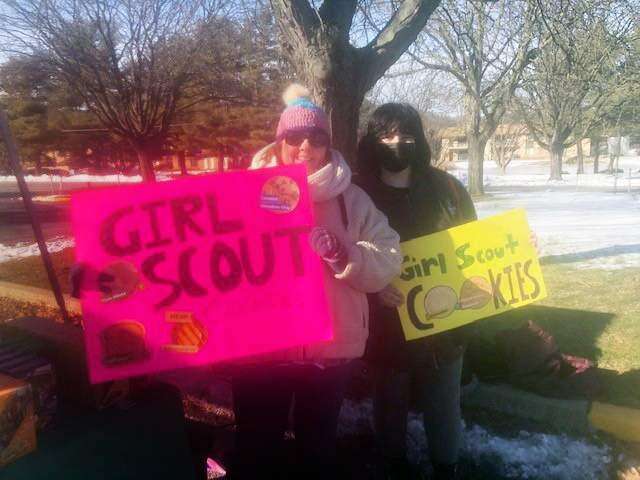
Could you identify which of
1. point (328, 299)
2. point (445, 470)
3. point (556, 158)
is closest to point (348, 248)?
point (328, 299)

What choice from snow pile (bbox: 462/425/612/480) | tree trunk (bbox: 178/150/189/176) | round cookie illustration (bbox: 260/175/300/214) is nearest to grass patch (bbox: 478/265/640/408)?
snow pile (bbox: 462/425/612/480)

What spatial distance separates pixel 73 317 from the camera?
4.79 meters

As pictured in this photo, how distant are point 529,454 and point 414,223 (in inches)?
60.5

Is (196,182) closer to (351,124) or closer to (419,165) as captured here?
(419,165)

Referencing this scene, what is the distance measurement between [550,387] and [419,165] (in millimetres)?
1905

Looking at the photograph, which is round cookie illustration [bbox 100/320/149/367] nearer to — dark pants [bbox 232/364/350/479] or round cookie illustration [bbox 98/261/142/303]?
round cookie illustration [bbox 98/261/142/303]

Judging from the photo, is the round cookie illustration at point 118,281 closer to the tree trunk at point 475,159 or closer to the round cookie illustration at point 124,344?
the round cookie illustration at point 124,344

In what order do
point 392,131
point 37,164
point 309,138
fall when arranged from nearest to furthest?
point 309,138
point 392,131
point 37,164

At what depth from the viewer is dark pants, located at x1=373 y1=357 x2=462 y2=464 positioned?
2154 millimetres

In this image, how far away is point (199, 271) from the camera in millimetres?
1774

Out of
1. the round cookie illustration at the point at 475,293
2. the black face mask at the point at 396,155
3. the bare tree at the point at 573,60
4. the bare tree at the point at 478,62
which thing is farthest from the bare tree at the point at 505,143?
the black face mask at the point at 396,155

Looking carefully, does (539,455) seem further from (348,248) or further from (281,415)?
(348,248)

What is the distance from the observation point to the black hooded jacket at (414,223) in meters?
2.04

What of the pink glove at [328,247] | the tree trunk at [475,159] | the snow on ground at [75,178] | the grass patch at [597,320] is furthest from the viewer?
the tree trunk at [475,159]
